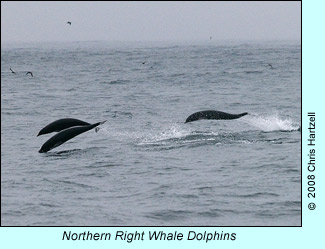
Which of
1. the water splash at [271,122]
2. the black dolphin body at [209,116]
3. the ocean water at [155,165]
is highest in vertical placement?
the black dolphin body at [209,116]

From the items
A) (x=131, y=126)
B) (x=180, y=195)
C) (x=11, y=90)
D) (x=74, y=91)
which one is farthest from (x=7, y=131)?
(x=11, y=90)

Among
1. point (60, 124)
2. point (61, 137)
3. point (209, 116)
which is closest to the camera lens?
point (61, 137)

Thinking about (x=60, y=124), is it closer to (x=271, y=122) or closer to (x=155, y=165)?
(x=155, y=165)

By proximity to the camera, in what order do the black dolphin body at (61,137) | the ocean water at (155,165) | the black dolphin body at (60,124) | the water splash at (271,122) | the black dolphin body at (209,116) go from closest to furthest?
the ocean water at (155,165), the black dolphin body at (61,137), the black dolphin body at (60,124), the black dolphin body at (209,116), the water splash at (271,122)

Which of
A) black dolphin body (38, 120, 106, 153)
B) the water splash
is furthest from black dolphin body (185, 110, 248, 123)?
black dolphin body (38, 120, 106, 153)

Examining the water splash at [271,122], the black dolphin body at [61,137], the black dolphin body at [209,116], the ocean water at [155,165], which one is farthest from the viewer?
the water splash at [271,122]

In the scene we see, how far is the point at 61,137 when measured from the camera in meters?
20.3

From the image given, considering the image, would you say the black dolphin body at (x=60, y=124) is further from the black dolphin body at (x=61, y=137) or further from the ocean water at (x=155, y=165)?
the black dolphin body at (x=61, y=137)

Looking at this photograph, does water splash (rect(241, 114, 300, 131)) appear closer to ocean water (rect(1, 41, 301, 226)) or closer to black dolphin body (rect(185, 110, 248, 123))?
ocean water (rect(1, 41, 301, 226))

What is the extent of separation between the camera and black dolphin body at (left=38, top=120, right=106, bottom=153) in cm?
1981

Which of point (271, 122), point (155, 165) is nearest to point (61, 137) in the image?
point (155, 165)

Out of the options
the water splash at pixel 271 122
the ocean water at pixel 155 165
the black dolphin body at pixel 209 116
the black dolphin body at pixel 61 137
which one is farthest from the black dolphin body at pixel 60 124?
the water splash at pixel 271 122

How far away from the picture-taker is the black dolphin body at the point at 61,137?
19812 mm

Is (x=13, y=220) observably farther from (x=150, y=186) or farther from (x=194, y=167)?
(x=194, y=167)
